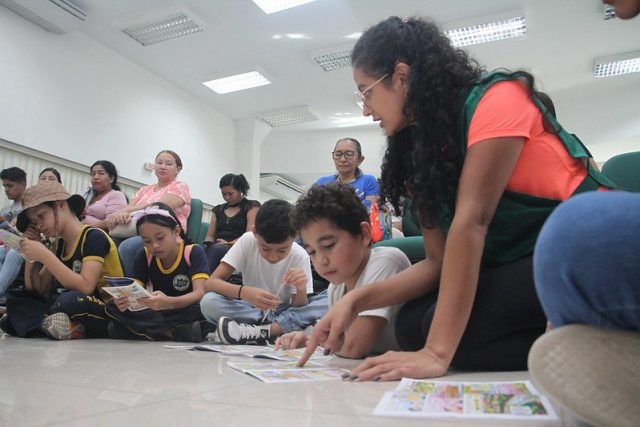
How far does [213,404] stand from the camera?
0.83 m

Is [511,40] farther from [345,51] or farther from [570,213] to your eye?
[570,213]

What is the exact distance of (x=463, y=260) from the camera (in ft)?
3.25

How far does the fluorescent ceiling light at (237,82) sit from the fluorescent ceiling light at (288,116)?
831 millimetres

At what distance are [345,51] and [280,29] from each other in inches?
32.7

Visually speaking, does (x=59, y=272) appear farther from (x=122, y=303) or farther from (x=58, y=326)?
(x=122, y=303)

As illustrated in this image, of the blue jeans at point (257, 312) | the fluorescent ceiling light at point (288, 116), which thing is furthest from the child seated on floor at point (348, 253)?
the fluorescent ceiling light at point (288, 116)

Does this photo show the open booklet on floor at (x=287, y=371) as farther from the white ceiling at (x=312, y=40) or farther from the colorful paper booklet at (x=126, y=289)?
the white ceiling at (x=312, y=40)

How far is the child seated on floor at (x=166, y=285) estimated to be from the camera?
2.34 meters

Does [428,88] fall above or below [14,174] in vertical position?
below

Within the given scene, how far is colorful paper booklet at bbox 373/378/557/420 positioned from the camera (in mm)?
685

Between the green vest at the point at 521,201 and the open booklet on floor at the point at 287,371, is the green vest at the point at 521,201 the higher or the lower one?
the higher one

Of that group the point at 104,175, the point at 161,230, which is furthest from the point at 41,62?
the point at 161,230

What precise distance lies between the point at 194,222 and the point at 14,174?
66.3 inches

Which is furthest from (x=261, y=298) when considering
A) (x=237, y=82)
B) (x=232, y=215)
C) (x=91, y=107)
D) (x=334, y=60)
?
(x=237, y=82)
